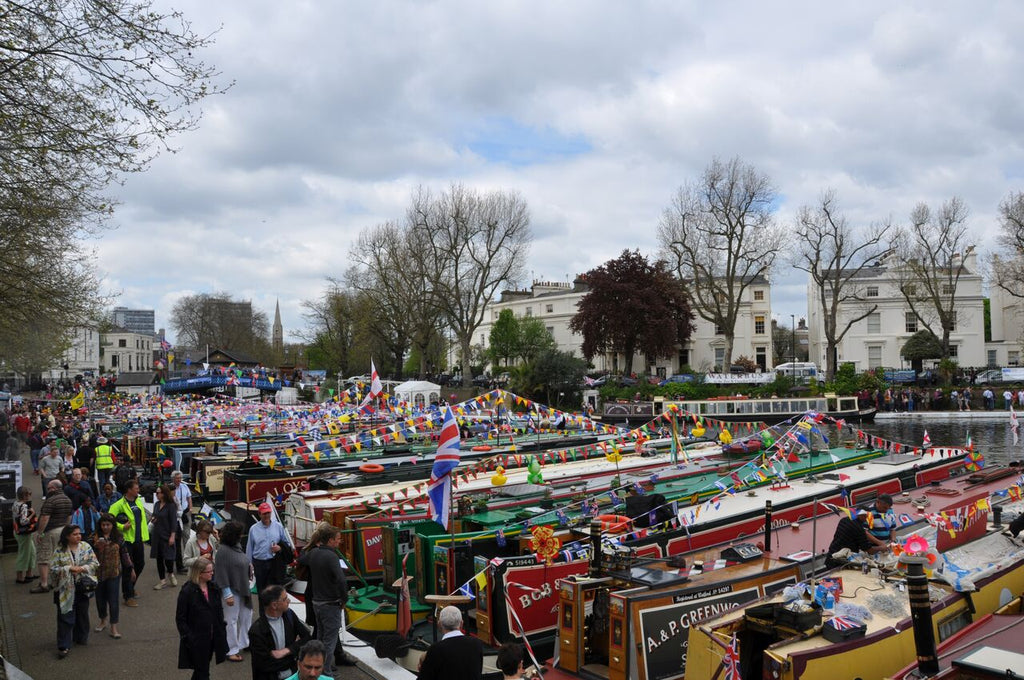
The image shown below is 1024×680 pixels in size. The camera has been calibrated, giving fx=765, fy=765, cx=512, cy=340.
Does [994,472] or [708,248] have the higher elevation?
[708,248]

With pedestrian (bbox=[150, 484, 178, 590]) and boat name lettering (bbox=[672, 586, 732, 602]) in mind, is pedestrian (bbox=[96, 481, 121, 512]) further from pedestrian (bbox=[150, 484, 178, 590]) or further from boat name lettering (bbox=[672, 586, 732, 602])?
boat name lettering (bbox=[672, 586, 732, 602])

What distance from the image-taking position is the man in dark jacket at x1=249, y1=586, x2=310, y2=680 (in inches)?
236

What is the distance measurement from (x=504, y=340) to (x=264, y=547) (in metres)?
61.0

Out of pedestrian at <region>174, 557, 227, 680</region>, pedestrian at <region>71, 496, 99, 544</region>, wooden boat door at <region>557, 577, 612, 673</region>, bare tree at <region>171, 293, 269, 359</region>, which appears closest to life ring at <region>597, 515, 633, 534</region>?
wooden boat door at <region>557, 577, 612, 673</region>

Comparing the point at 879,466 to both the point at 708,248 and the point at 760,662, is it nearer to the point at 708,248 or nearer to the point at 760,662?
the point at 760,662

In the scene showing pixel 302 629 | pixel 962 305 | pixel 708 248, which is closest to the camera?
pixel 302 629

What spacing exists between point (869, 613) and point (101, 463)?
17744 mm

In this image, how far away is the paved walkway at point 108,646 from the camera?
27.4 feet

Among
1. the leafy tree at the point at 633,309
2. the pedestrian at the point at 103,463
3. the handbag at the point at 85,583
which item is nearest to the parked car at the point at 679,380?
the leafy tree at the point at 633,309

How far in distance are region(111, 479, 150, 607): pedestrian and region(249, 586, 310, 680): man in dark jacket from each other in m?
5.59

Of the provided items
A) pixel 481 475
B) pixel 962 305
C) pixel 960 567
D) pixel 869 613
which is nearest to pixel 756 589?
pixel 869 613

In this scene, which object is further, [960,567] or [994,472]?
[994,472]

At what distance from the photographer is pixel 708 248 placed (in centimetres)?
5306

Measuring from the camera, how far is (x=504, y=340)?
232 feet
